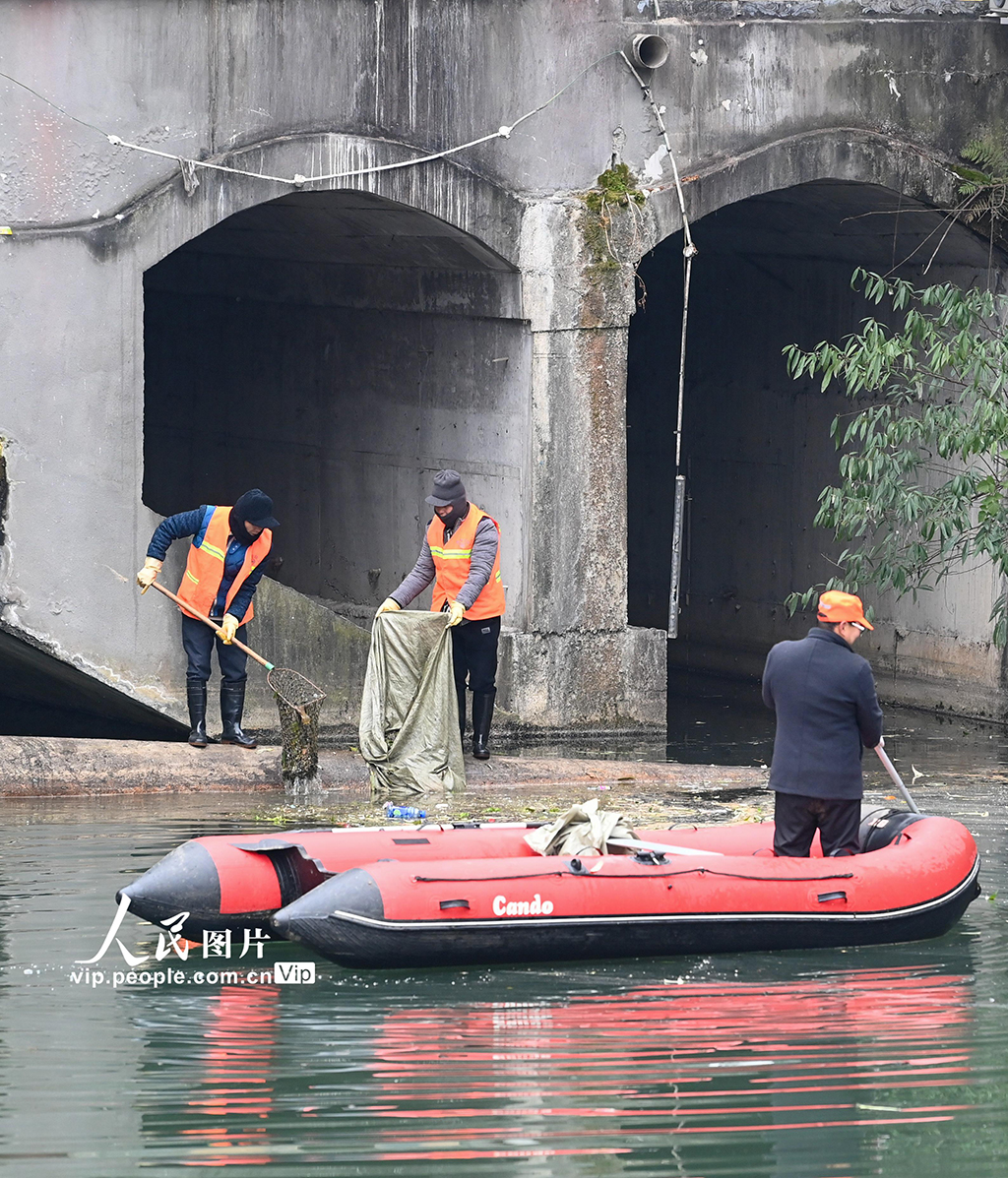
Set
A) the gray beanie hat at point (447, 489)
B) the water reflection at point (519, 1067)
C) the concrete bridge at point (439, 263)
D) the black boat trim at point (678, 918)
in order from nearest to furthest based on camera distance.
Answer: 1. the water reflection at point (519, 1067)
2. the black boat trim at point (678, 918)
3. the gray beanie hat at point (447, 489)
4. the concrete bridge at point (439, 263)

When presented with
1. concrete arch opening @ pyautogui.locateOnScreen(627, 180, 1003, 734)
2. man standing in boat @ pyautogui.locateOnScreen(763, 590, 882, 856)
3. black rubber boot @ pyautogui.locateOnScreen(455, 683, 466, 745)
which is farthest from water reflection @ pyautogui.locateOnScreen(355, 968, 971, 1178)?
concrete arch opening @ pyautogui.locateOnScreen(627, 180, 1003, 734)

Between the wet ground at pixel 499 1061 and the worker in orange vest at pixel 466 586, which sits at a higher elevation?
the worker in orange vest at pixel 466 586

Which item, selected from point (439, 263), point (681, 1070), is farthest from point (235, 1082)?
point (439, 263)

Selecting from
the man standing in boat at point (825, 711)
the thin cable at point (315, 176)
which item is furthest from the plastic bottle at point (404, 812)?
the thin cable at point (315, 176)

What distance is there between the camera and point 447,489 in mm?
12398

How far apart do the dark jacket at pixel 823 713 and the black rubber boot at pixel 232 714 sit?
15.4 ft

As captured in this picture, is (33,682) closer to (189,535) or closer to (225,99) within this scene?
(189,535)

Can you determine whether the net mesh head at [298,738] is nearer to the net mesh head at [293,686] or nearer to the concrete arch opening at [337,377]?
the net mesh head at [293,686]

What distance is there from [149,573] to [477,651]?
211cm

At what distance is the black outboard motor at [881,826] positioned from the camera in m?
9.55

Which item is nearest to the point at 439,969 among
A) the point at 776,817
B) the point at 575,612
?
the point at 776,817

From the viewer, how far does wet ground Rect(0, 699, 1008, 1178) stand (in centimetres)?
633

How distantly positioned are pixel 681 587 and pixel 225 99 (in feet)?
26.4

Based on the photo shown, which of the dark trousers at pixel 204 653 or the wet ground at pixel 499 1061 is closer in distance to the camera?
the wet ground at pixel 499 1061
